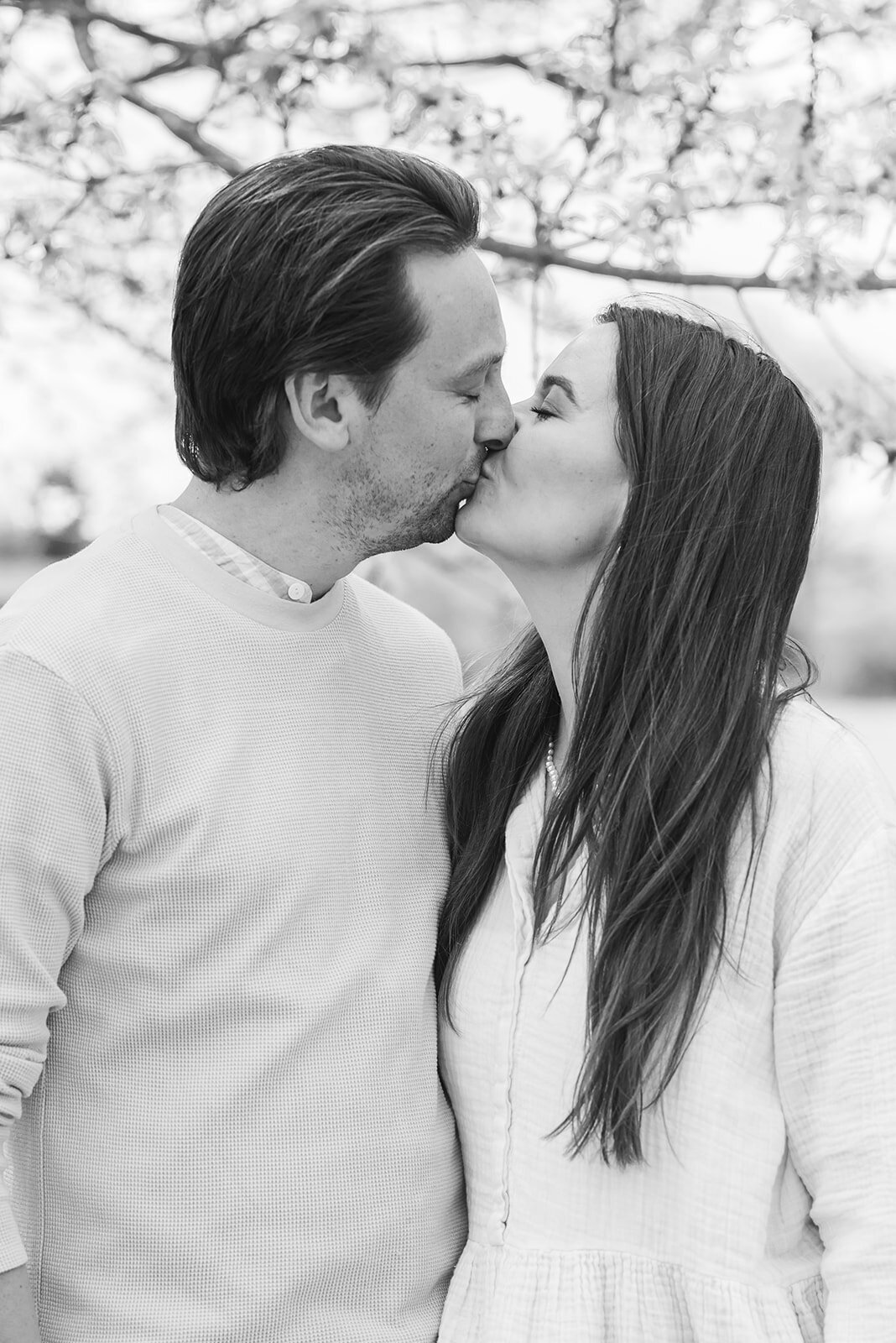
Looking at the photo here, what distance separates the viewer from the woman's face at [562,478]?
1.74 m

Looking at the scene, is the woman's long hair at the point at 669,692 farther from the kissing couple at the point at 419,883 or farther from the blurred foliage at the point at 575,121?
the blurred foliage at the point at 575,121

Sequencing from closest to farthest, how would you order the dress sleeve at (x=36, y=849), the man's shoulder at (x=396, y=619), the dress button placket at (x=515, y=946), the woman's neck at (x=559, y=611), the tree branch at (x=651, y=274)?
the dress sleeve at (x=36, y=849) < the dress button placket at (x=515, y=946) < the woman's neck at (x=559, y=611) < the man's shoulder at (x=396, y=619) < the tree branch at (x=651, y=274)

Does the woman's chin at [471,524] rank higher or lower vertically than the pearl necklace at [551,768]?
higher

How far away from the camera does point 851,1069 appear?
1.53 m

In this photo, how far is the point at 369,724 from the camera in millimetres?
1820

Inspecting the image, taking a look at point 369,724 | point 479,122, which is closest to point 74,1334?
point 369,724

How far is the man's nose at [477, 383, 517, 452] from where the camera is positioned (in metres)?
1.78

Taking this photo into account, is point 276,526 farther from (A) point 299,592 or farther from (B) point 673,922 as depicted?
(B) point 673,922

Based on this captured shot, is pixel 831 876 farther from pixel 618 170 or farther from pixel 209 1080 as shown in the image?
pixel 618 170

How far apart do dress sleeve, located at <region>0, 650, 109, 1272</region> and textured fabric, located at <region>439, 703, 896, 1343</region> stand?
503 mm

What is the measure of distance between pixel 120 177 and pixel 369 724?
1.18m

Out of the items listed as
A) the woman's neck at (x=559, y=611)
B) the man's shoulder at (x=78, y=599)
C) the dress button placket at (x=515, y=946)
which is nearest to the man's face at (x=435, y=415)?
the woman's neck at (x=559, y=611)

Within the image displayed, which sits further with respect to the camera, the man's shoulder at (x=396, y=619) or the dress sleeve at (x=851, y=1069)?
the man's shoulder at (x=396, y=619)

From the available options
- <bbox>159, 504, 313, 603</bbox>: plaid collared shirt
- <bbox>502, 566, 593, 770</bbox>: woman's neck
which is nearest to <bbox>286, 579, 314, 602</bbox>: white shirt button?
<bbox>159, 504, 313, 603</bbox>: plaid collared shirt
